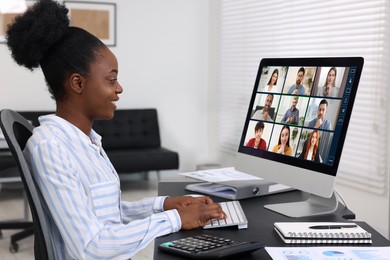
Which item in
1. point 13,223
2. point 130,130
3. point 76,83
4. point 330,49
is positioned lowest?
point 13,223

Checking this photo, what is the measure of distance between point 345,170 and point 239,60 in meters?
1.76

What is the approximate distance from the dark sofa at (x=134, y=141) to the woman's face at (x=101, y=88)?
142 inches

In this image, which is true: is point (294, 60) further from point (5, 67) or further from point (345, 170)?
point (5, 67)

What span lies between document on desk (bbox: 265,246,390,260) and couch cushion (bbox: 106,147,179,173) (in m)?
3.73

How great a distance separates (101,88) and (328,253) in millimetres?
641

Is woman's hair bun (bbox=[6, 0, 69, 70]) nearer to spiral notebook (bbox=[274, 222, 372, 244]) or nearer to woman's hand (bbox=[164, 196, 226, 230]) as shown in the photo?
woman's hand (bbox=[164, 196, 226, 230])

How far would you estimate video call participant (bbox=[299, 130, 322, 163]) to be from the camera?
152 centimetres

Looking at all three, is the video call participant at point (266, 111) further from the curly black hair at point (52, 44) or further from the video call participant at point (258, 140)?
the curly black hair at point (52, 44)

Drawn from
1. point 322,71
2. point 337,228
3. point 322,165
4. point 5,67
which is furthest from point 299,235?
point 5,67

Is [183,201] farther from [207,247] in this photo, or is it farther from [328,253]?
[328,253]

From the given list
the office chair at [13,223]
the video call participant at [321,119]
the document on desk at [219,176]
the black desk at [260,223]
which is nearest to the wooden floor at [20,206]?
the office chair at [13,223]

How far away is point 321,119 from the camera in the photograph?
5.03ft

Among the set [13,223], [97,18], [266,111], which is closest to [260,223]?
[266,111]

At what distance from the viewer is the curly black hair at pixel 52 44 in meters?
1.23
